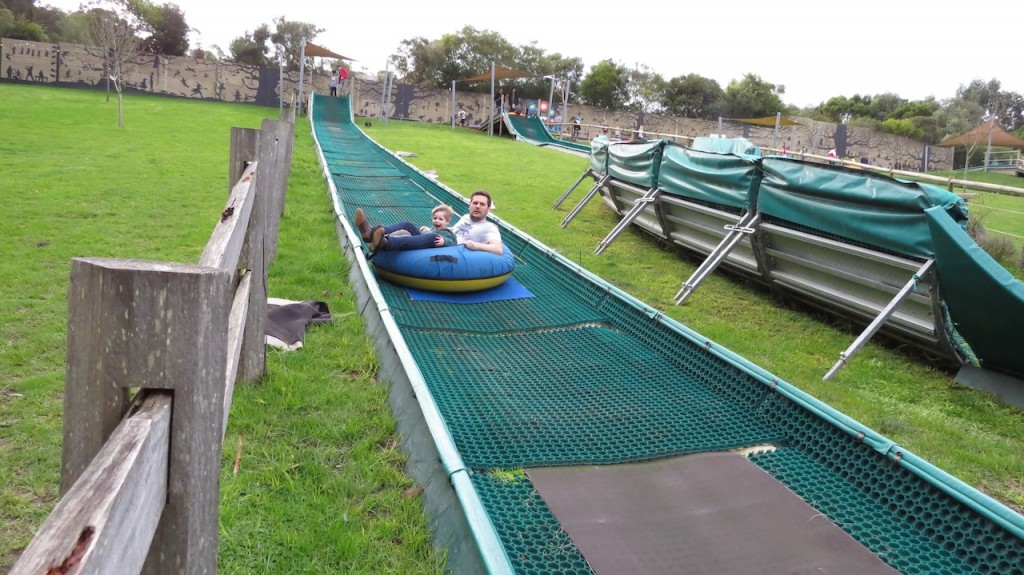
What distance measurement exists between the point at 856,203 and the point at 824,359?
121 cm

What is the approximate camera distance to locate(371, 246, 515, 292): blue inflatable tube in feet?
20.0

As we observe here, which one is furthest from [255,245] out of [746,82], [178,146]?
[746,82]

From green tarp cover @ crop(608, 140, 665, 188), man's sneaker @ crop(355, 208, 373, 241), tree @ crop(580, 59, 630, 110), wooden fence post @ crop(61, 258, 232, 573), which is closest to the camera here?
wooden fence post @ crop(61, 258, 232, 573)

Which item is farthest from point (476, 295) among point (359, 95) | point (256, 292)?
point (359, 95)

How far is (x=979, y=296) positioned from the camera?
4703 mm

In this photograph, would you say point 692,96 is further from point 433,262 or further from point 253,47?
point 433,262

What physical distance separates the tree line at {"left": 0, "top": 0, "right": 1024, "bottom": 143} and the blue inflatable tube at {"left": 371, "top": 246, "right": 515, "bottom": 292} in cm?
3913

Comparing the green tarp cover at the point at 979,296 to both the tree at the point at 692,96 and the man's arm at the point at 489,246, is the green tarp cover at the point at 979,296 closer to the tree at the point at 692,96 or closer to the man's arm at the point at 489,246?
the man's arm at the point at 489,246

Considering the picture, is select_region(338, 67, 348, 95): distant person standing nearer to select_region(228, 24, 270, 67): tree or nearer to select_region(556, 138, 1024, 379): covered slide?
select_region(228, 24, 270, 67): tree

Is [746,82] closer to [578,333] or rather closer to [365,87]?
[365,87]

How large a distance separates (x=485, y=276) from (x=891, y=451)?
11.5 feet

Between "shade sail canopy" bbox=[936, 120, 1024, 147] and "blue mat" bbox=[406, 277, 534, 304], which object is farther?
"shade sail canopy" bbox=[936, 120, 1024, 147]

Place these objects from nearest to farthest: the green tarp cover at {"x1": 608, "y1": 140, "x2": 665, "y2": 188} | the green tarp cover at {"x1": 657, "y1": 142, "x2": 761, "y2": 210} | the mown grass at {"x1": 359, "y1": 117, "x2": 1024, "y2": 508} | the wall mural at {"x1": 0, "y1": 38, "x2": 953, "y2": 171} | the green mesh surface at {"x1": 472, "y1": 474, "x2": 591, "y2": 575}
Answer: the green mesh surface at {"x1": 472, "y1": 474, "x2": 591, "y2": 575}
the mown grass at {"x1": 359, "y1": 117, "x2": 1024, "y2": 508}
the green tarp cover at {"x1": 657, "y1": 142, "x2": 761, "y2": 210}
the green tarp cover at {"x1": 608, "y1": 140, "x2": 665, "y2": 188}
the wall mural at {"x1": 0, "y1": 38, "x2": 953, "y2": 171}

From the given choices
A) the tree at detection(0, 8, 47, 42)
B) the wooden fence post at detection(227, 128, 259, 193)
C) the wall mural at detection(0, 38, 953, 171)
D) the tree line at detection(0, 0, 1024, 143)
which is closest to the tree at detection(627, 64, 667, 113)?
the tree line at detection(0, 0, 1024, 143)
